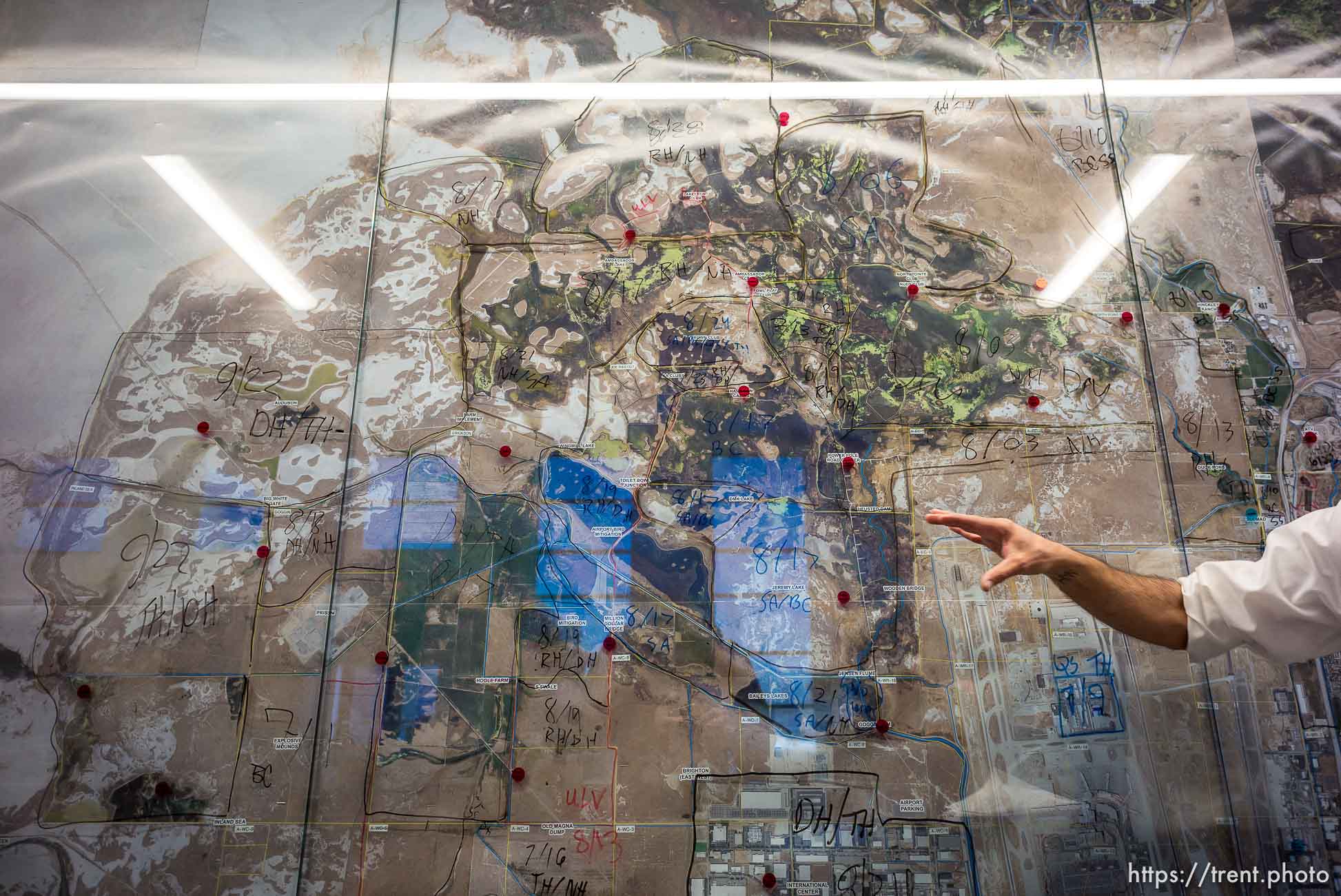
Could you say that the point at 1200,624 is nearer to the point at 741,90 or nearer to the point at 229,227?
the point at 741,90

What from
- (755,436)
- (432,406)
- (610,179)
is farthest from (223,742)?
(610,179)

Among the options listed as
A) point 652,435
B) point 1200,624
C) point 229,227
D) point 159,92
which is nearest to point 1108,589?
point 1200,624

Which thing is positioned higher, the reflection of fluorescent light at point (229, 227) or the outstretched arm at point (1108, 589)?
the reflection of fluorescent light at point (229, 227)

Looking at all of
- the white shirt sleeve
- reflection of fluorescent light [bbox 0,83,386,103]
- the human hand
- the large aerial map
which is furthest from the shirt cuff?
reflection of fluorescent light [bbox 0,83,386,103]

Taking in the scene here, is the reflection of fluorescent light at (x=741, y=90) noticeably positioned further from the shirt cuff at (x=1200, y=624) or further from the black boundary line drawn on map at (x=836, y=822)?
the black boundary line drawn on map at (x=836, y=822)

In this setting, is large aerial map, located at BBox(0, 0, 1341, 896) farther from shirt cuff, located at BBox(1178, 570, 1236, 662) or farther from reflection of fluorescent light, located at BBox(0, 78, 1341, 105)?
shirt cuff, located at BBox(1178, 570, 1236, 662)

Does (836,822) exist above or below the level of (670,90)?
below

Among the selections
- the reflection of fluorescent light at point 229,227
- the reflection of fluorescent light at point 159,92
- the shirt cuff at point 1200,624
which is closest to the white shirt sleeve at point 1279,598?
the shirt cuff at point 1200,624
